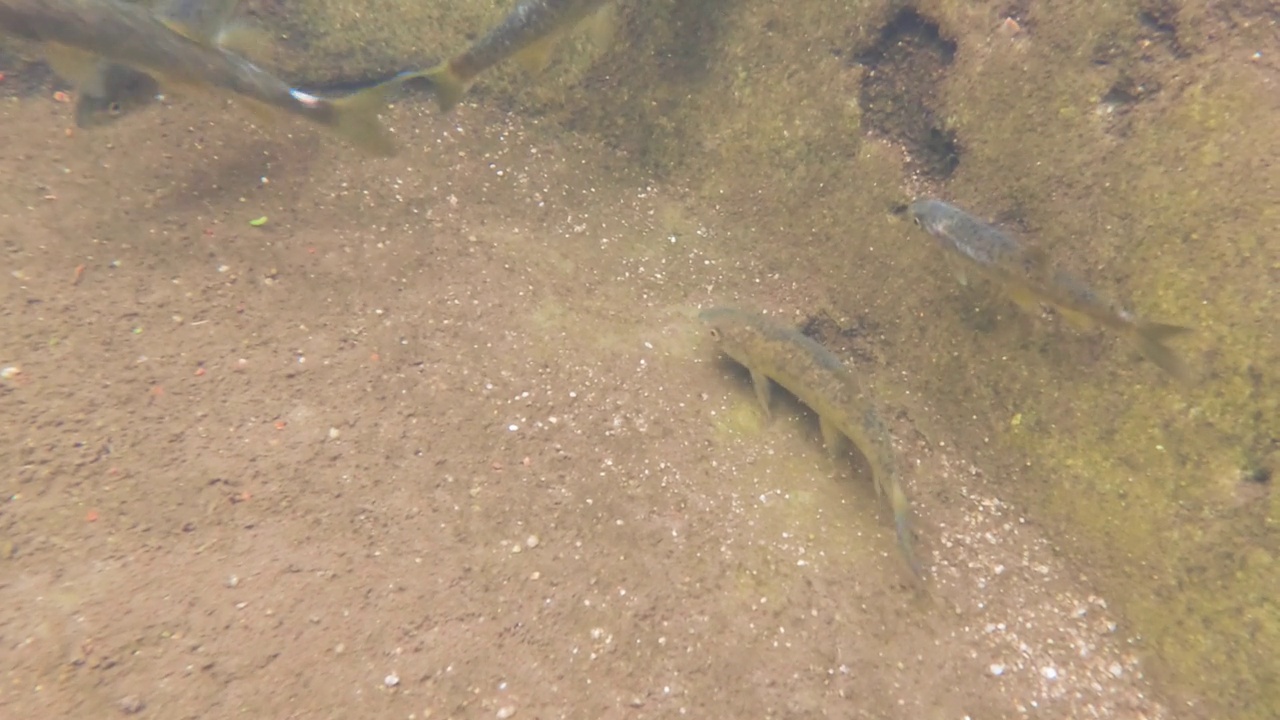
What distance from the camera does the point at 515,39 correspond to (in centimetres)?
394

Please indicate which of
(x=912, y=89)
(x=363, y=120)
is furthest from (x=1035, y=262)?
(x=363, y=120)

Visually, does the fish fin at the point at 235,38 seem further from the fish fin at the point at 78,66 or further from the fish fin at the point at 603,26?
the fish fin at the point at 603,26

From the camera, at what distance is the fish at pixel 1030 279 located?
2.90 m

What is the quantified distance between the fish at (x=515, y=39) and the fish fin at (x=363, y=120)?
12.2 inches

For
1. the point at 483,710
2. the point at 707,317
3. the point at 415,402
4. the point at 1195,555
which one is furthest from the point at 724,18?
the point at 483,710

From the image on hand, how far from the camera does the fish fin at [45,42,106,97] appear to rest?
3.45 m

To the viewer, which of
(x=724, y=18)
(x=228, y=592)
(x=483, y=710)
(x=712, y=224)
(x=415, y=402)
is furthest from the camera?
(x=712, y=224)

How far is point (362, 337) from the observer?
3.76 m

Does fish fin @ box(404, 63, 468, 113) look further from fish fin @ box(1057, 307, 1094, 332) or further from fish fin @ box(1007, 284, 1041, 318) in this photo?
fish fin @ box(1057, 307, 1094, 332)

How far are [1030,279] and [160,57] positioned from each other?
4816 mm

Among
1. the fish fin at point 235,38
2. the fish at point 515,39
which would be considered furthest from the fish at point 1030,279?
the fish fin at point 235,38

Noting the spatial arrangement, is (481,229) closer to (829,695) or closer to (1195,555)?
(829,695)

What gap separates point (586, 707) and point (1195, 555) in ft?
9.50

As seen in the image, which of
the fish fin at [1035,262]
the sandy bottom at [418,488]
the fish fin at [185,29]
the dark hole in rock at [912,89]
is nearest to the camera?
the sandy bottom at [418,488]
